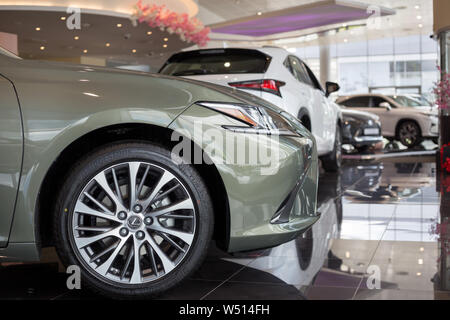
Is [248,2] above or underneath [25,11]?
above

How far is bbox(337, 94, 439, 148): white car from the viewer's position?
52.1ft

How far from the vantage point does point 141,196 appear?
2.80 m

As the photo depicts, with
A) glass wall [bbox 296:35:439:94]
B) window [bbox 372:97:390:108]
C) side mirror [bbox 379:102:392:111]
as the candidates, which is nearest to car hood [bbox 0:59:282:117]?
side mirror [bbox 379:102:392:111]

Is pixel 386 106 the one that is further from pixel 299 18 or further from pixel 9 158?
pixel 9 158

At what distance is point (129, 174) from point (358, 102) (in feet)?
48.8

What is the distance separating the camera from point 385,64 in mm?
35219

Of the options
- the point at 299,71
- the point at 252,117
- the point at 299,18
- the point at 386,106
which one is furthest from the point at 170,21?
the point at 252,117

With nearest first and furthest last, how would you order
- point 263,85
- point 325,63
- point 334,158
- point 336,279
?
1. point 336,279
2. point 263,85
3. point 334,158
4. point 325,63

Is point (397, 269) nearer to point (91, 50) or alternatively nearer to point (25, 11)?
point (25, 11)

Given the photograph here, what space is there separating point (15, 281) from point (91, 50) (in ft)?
63.7

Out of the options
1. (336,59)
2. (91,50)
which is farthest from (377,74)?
(91,50)

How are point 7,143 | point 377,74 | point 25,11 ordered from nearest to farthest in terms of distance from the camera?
point 7,143
point 25,11
point 377,74

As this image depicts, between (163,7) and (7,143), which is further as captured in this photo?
(163,7)

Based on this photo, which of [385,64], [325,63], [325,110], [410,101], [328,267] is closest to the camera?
[328,267]
